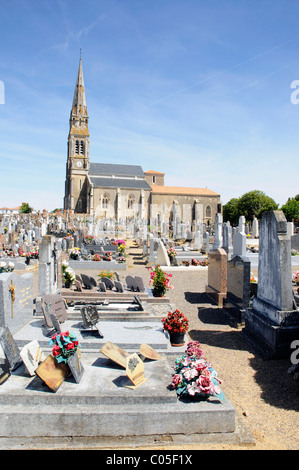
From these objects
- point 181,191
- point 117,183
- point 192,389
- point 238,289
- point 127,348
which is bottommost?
point 127,348

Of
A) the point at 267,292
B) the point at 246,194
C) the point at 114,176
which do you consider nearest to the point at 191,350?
the point at 267,292

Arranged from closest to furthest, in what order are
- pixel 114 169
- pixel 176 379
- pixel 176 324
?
pixel 176 379
pixel 176 324
pixel 114 169

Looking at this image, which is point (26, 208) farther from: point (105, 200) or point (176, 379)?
point (176, 379)

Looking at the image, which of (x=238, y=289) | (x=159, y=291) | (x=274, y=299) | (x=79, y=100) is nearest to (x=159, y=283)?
(x=159, y=291)

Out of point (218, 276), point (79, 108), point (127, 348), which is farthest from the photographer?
point (79, 108)

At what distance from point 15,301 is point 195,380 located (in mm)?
4054

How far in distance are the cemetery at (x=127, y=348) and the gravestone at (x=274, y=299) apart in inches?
0.8

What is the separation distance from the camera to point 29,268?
15.7 meters

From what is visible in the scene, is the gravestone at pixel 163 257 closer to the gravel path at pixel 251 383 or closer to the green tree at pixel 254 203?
the gravel path at pixel 251 383

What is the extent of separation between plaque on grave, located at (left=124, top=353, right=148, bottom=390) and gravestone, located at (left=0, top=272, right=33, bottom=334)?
2974 mm

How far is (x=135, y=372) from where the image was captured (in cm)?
422

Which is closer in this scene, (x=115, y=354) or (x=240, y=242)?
(x=115, y=354)

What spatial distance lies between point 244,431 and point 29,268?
13759mm

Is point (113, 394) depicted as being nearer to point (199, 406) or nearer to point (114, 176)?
point (199, 406)
